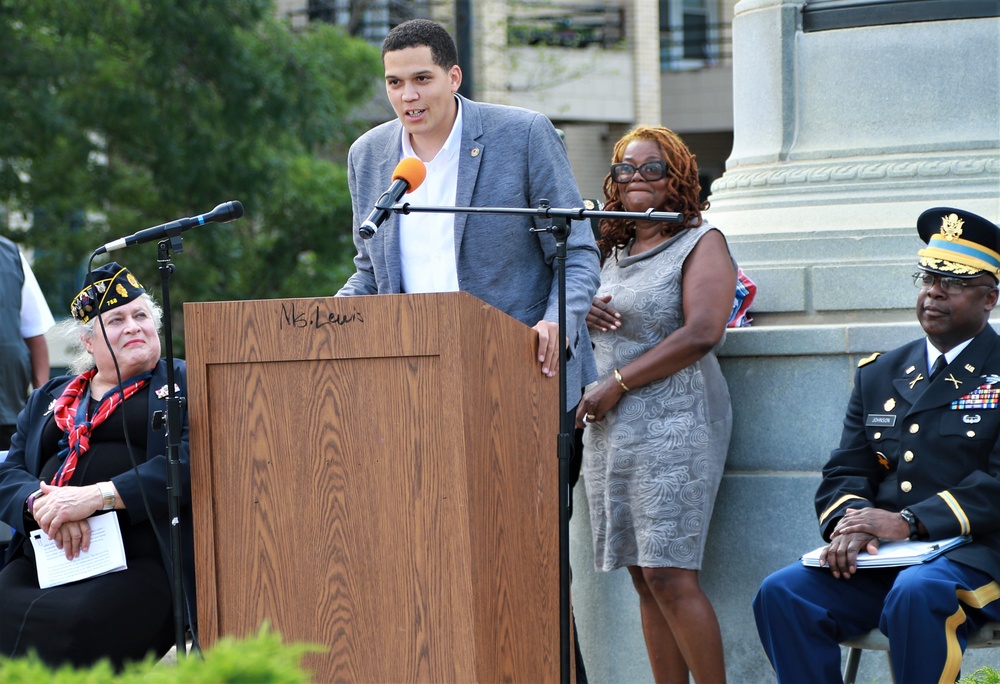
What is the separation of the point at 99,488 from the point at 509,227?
1.65 meters

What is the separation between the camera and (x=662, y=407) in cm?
518

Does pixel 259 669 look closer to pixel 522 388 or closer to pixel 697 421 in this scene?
pixel 522 388

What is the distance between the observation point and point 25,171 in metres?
13.5

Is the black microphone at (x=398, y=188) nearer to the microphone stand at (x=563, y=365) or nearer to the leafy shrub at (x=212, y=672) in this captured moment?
the microphone stand at (x=563, y=365)

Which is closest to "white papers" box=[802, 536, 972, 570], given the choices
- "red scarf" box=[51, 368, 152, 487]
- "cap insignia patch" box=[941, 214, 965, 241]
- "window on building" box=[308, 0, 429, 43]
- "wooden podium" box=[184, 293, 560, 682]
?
"cap insignia patch" box=[941, 214, 965, 241]

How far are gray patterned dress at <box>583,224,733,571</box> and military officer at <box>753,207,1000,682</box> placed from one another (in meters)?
0.55

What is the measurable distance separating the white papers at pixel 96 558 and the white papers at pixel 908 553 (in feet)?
7.91

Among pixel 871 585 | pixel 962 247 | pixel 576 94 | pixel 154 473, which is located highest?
pixel 576 94

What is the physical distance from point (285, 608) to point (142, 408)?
165cm

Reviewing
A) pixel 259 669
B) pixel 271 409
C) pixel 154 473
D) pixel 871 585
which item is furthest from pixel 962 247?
pixel 259 669

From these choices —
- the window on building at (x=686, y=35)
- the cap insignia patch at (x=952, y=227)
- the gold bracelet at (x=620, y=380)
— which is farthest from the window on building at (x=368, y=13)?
the cap insignia patch at (x=952, y=227)

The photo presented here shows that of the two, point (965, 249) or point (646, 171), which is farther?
point (646, 171)

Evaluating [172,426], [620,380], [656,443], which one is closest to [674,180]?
[620,380]

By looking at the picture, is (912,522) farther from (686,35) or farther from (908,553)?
(686,35)
